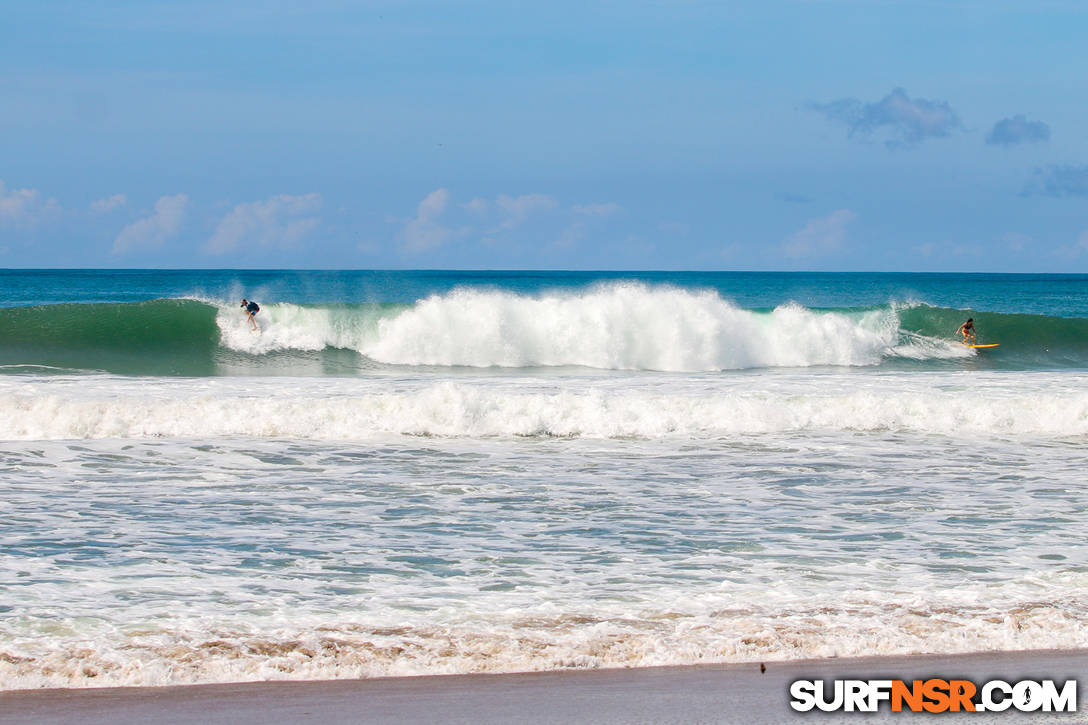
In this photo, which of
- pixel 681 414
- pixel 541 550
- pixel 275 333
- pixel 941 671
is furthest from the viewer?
pixel 275 333

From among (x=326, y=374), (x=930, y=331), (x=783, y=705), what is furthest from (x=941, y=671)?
(x=930, y=331)

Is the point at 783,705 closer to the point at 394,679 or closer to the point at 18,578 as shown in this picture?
the point at 394,679

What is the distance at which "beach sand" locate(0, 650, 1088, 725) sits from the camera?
4.08 m

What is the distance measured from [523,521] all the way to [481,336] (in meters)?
15.4

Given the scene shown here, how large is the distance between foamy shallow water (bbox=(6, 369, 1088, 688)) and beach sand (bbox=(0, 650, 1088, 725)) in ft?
0.42

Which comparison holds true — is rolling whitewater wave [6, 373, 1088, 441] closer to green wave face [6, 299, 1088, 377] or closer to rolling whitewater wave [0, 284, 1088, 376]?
green wave face [6, 299, 1088, 377]

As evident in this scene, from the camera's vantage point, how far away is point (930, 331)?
1079 inches

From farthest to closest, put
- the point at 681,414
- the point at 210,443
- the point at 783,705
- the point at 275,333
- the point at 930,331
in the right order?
the point at 930,331 → the point at 275,333 → the point at 681,414 → the point at 210,443 → the point at 783,705

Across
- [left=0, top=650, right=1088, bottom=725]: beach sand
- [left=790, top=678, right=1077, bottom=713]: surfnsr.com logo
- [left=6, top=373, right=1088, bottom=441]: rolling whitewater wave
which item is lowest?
[left=790, top=678, right=1077, bottom=713]: surfnsr.com logo

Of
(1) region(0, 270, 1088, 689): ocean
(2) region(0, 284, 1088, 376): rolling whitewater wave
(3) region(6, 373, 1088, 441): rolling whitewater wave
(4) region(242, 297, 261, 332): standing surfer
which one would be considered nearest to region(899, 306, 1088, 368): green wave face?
(2) region(0, 284, 1088, 376): rolling whitewater wave

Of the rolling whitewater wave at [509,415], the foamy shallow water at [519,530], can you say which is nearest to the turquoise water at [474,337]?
the rolling whitewater wave at [509,415]

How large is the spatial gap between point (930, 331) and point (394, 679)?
83.4 feet

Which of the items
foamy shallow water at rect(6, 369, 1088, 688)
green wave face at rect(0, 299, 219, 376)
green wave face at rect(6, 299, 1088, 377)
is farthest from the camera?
green wave face at rect(6, 299, 1088, 377)

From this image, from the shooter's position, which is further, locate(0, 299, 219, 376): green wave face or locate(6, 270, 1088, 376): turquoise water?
locate(6, 270, 1088, 376): turquoise water
